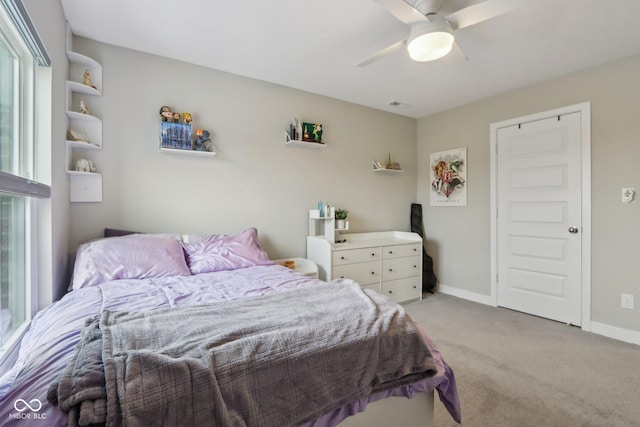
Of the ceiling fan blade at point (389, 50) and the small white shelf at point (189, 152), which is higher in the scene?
the ceiling fan blade at point (389, 50)

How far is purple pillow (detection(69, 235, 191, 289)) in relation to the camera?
6.33 ft

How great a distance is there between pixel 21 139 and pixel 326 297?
72.3 inches

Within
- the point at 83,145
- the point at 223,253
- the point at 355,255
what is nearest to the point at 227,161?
the point at 223,253

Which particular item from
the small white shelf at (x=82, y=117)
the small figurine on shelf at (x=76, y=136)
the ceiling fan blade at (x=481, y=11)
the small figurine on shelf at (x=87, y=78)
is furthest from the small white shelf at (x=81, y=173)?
the ceiling fan blade at (x=481, y=11)

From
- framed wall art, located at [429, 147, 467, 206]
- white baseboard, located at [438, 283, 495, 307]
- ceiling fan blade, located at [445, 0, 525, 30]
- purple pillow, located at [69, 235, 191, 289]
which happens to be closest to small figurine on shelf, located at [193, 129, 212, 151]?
purple pillow, located at [69, 235, 191, 289]

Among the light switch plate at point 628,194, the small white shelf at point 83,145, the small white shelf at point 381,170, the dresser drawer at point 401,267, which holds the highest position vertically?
the small white shelf at point 381,170

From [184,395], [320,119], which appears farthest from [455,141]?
[184,395]

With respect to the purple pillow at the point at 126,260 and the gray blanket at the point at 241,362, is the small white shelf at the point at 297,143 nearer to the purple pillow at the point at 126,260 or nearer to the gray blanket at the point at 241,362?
the purple pillow at the point at 126,260

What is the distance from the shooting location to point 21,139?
1642mm

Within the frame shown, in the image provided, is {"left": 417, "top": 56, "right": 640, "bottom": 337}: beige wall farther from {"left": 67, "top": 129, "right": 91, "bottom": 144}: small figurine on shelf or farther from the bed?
{"left": 67, "top": 129, "right": 91, "bottom": 144}: small figurine on shelf

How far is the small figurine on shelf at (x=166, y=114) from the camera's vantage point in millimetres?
2580
